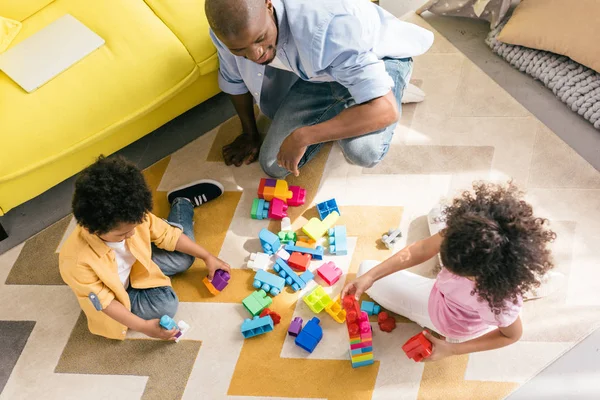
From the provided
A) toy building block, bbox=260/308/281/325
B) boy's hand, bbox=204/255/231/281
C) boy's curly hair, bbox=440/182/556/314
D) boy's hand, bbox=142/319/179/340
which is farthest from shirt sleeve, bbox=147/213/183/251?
boy's curly hair, bbox=440/182/556/314

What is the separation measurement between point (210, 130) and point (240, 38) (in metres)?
0.83

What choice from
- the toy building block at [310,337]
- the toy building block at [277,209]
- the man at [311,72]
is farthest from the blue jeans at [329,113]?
the toy building block at [310,337]

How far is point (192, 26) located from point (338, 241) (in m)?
0.79

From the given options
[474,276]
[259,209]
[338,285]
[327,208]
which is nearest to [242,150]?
[259,209]

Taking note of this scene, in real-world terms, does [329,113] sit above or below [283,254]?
above

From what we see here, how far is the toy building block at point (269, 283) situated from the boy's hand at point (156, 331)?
10.4 inches

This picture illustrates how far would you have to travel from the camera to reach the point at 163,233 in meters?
1.82

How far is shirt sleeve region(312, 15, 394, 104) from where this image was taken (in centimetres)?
165

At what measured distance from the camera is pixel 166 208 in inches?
83.3

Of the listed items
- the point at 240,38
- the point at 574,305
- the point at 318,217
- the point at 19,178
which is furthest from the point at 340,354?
the point at 19,178

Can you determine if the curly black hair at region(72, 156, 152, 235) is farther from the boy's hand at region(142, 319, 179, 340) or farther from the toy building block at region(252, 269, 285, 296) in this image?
the toy building block at region(252, 269, 285, 296)

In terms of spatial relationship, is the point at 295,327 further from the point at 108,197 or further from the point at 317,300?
the point at 108,197

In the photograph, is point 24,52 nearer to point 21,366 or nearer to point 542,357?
point 21,366

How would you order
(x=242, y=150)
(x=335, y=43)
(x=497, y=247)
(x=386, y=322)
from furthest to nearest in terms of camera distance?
(x=242, y=150) < (x=386, y=322) < (x=335, y=43) < (x=497, y=247)
